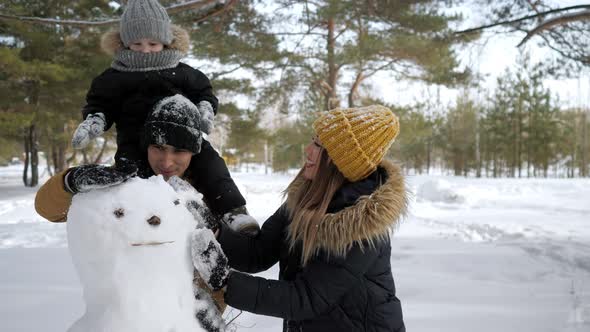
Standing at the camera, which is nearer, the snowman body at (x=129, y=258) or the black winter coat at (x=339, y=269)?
the snowman body at (x=129, y=258)

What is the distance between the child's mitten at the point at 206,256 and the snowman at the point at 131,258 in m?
0.03

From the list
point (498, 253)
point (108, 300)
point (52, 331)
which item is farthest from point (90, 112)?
point (498, 253)

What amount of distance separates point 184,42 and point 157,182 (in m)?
0.89

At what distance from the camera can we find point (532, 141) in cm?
2464

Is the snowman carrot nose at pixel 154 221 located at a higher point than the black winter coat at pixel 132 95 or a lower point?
lower

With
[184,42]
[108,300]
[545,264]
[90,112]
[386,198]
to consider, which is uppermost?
[184,42]

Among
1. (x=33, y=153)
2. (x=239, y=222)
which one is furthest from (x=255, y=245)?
(x=33, y=153)

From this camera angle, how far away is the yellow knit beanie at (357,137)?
4.86 feet

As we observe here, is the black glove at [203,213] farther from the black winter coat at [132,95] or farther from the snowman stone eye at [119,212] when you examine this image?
the black winter coat at [132,95]

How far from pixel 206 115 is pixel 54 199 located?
601mm

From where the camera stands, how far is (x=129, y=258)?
1.00 metres

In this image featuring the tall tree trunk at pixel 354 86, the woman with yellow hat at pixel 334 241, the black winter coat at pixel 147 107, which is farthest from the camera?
the tall tree trunk at pixel 354 86

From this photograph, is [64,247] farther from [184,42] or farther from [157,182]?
[157,182]

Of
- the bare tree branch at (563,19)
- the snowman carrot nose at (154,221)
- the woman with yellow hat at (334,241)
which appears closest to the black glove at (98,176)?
the snowman carrot nose at (154,221)
